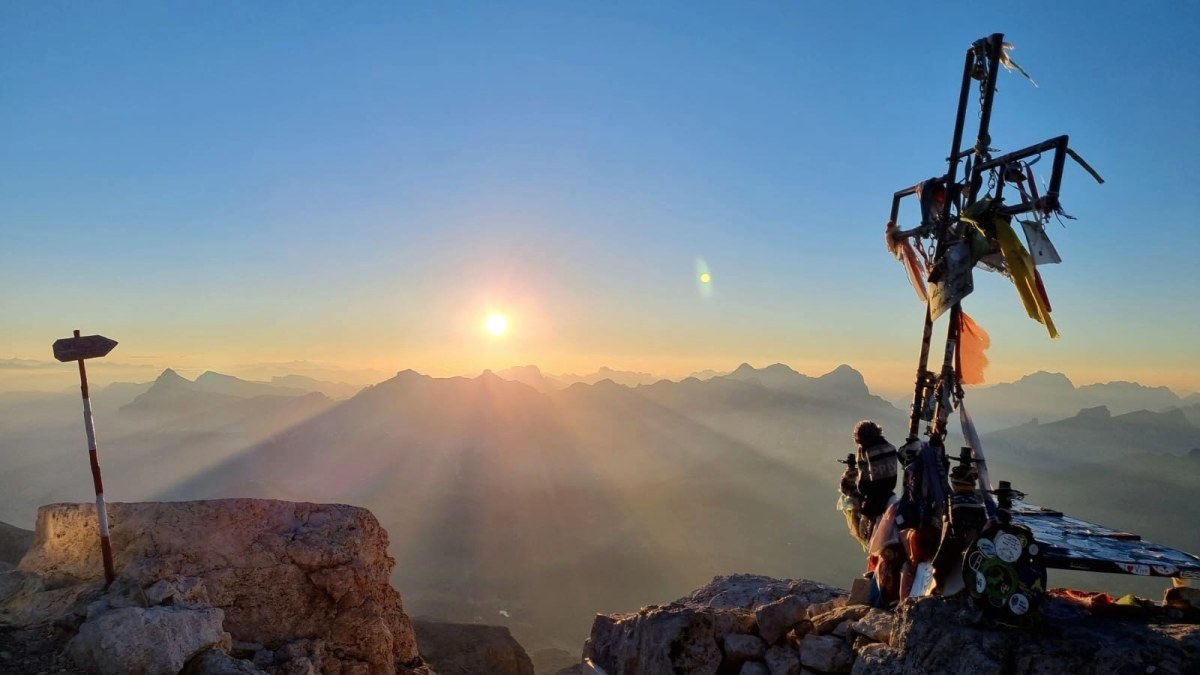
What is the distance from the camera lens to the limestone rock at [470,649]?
20.3m

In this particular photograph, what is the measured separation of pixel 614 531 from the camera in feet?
236

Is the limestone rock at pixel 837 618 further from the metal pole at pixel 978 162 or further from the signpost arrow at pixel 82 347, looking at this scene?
the signpost arrow at pixel 82 347

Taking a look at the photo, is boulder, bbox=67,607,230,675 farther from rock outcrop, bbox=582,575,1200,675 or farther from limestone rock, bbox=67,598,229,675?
rock outcrop, bbox=582,575,1200,675

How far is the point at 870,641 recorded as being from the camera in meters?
5.62

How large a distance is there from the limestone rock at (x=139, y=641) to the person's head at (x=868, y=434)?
732 centimetres

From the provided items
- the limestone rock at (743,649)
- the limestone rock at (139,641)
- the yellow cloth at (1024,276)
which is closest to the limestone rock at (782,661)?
the limestone rock at (743,649)

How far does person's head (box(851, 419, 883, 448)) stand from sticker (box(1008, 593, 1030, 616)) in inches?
102

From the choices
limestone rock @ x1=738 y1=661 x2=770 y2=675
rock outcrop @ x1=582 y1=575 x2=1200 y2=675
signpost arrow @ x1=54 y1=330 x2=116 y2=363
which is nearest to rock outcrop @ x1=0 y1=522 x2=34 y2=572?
signpost arrow @ x1=54 y1=330 x2=116 y2=363

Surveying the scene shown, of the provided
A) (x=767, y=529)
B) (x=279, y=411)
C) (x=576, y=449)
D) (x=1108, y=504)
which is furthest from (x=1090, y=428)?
(x=279, y=411)

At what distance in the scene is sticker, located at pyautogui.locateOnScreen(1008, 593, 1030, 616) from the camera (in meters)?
Answer: 4.52

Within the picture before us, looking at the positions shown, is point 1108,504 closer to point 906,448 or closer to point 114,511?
point 906,448

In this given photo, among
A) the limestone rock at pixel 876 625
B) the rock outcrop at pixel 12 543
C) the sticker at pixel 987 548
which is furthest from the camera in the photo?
the rock outcrop at pixel 12 543

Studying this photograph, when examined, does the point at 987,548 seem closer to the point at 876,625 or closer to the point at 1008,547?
the point at 1008,547

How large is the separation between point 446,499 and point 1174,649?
267 feet
